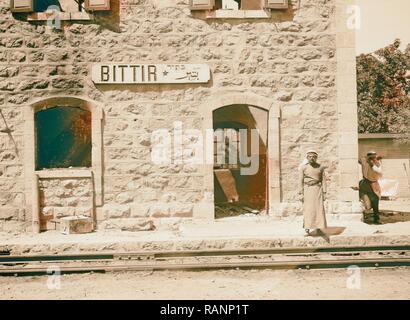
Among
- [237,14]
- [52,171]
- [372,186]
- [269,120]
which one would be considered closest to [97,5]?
[237,14]

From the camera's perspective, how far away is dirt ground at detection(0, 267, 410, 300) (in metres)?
5.57

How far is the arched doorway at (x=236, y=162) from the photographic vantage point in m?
12.6

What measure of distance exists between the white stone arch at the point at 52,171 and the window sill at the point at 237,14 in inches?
137

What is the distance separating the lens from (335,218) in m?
9.80

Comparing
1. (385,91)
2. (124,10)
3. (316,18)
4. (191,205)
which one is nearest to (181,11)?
(124,10)

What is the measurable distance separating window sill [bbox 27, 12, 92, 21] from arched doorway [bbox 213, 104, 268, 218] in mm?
4718

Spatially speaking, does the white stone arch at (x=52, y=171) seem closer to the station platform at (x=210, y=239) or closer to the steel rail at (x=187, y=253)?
the station platform at (x=210, y=239)

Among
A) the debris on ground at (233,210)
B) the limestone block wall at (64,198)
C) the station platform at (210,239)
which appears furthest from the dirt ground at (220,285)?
the debris on ground at (233,210)

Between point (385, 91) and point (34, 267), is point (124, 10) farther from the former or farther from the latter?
point (385, 91)

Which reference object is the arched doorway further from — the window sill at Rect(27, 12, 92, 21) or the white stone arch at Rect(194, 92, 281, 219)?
the window sill at Rect(27, 12, 92, 21)

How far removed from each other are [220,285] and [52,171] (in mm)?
5613

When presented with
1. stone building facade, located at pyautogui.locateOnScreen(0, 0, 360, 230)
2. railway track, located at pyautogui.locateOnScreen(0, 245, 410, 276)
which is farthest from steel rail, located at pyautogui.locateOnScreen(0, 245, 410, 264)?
stone building facade, located at pyautogui.locateOnScreen(0, 0, 360, 230)

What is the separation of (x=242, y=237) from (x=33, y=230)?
4.92 meters

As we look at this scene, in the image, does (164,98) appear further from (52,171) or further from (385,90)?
(385,90)
